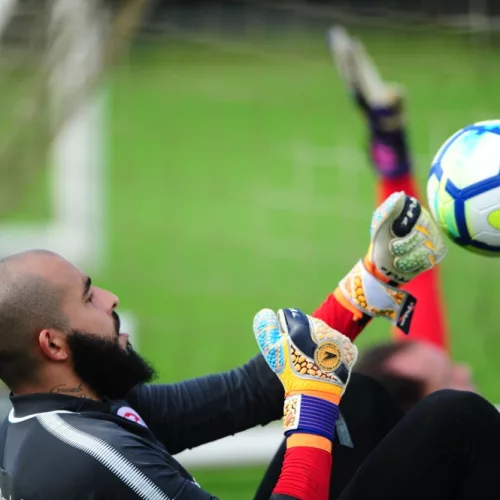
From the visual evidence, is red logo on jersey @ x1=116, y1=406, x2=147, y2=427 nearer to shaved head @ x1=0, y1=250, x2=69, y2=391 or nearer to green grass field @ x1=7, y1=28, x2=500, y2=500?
shaved head @ x1=0, y1=250, x2=69, y2=391

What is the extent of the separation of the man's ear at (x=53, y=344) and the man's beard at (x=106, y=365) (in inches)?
0.6

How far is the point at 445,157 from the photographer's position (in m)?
2.25

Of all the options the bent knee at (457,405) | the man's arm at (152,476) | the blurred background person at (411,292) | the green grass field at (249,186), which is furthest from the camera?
A: the green grass field at (249,186)

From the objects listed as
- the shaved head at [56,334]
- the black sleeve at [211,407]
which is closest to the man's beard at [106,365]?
the shaved head at [56,334]

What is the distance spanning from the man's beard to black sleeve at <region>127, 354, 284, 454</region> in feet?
0.55

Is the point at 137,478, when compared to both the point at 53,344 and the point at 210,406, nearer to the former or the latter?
the point at 53,344

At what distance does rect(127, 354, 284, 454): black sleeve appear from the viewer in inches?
83.8

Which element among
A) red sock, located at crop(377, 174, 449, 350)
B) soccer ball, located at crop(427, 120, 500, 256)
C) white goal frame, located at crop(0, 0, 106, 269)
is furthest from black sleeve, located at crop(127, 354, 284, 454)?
white goal frame, located at crop(0, 0, 106, 269)

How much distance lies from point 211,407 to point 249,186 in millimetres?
10035

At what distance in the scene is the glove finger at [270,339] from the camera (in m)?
1.88

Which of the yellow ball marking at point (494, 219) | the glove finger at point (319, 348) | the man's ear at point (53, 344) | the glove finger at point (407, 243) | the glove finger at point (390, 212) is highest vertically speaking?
the glove finger at point (390, 212)

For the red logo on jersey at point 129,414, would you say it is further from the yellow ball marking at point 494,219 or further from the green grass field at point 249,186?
the green grass field at point 249,186

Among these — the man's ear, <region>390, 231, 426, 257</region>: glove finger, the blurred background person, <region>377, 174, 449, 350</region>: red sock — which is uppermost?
<region>390, 231, 426, 257</region>: glove finger

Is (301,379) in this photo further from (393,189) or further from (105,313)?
(393,189)
